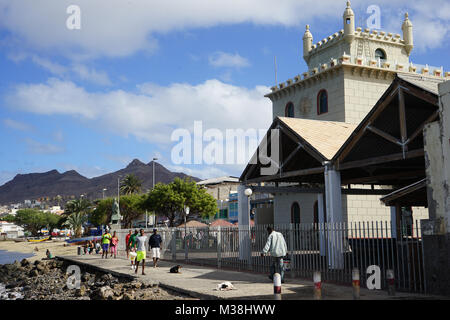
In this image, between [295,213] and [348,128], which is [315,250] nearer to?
[348,128]

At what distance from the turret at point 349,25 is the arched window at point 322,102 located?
4563 millimetres

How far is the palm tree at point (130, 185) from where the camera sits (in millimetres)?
99012

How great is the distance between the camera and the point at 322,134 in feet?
63.9

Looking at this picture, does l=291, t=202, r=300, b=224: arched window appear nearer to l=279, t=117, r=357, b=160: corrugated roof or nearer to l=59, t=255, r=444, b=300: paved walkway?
l=279, t=117, r=357, b=160: corrugated roof

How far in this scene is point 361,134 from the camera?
15.8m

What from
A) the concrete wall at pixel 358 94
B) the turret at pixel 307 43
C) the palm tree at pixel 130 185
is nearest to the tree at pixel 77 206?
the palm tree at pixel 130 185

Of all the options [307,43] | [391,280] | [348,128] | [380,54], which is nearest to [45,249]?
[307,43]

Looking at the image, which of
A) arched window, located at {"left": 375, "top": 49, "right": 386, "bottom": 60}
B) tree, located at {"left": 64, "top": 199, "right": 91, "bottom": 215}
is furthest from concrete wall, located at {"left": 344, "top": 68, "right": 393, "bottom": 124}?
tree, located at {"left": 64, "top": 199, "right": 91, "bottom": 215}

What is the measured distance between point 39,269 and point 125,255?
5571mm

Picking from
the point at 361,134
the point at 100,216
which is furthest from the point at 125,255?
the point at 100,216

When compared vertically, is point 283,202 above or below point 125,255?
above

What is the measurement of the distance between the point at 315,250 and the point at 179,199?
126 feet

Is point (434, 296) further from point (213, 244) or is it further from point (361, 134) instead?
point (213, 244)
